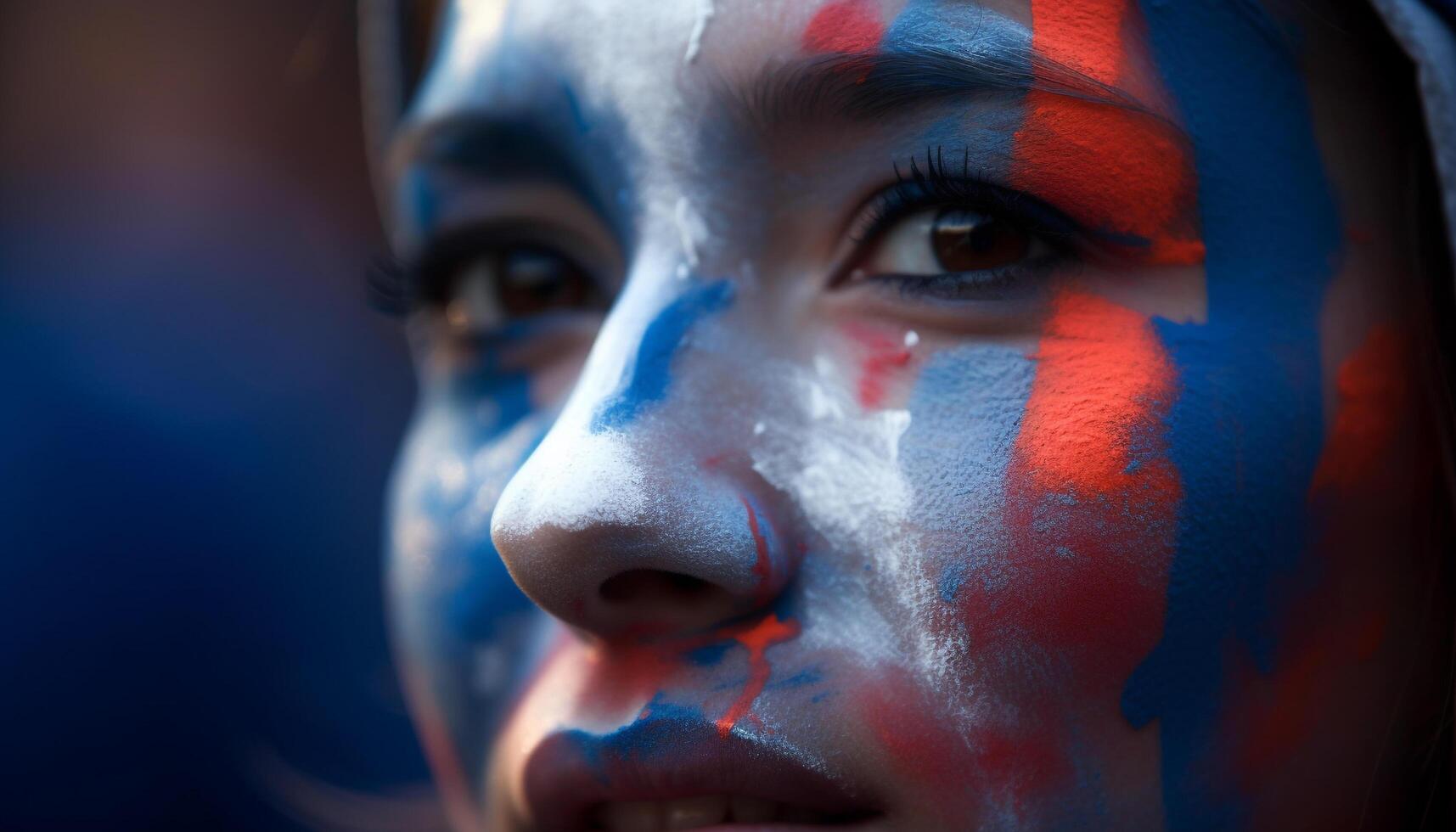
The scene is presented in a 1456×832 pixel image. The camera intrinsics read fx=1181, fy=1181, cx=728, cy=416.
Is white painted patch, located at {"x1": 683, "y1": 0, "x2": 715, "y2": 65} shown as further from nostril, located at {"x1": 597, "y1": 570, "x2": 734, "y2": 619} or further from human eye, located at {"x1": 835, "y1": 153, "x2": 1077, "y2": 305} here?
nostril, located at {"x1": 597, "y1": 570, "x2": 734, "y2": 619}

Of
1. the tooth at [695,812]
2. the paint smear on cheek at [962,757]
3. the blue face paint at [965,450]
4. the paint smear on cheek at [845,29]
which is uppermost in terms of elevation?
the paint smear on cheek at [845,29]

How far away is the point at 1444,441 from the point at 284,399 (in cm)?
259

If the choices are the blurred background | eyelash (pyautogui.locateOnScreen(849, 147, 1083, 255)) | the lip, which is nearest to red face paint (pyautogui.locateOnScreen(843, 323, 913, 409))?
eyelash (pyautogui.locateOnScreen(849, 147, 1083, 255))

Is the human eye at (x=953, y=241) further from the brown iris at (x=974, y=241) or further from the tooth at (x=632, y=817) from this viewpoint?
the tooth at (x=632, y=817)

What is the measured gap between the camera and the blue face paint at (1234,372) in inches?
40.2

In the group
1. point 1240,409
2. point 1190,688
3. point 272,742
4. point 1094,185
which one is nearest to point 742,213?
point 1094,185

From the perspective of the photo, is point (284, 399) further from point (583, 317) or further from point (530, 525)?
point (530, 525)

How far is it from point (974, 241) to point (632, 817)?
64cm

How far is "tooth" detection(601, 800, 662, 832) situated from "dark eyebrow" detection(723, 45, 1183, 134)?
0.66 m

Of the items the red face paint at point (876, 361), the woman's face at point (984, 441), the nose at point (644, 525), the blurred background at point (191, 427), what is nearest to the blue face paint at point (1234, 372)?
the woman's face at point (984, 441)

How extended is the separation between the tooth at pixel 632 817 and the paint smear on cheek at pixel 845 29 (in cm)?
71

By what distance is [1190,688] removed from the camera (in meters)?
1.02

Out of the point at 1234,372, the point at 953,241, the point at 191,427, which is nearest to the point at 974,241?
the point at 953,241

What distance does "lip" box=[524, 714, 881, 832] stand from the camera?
3.28ft
